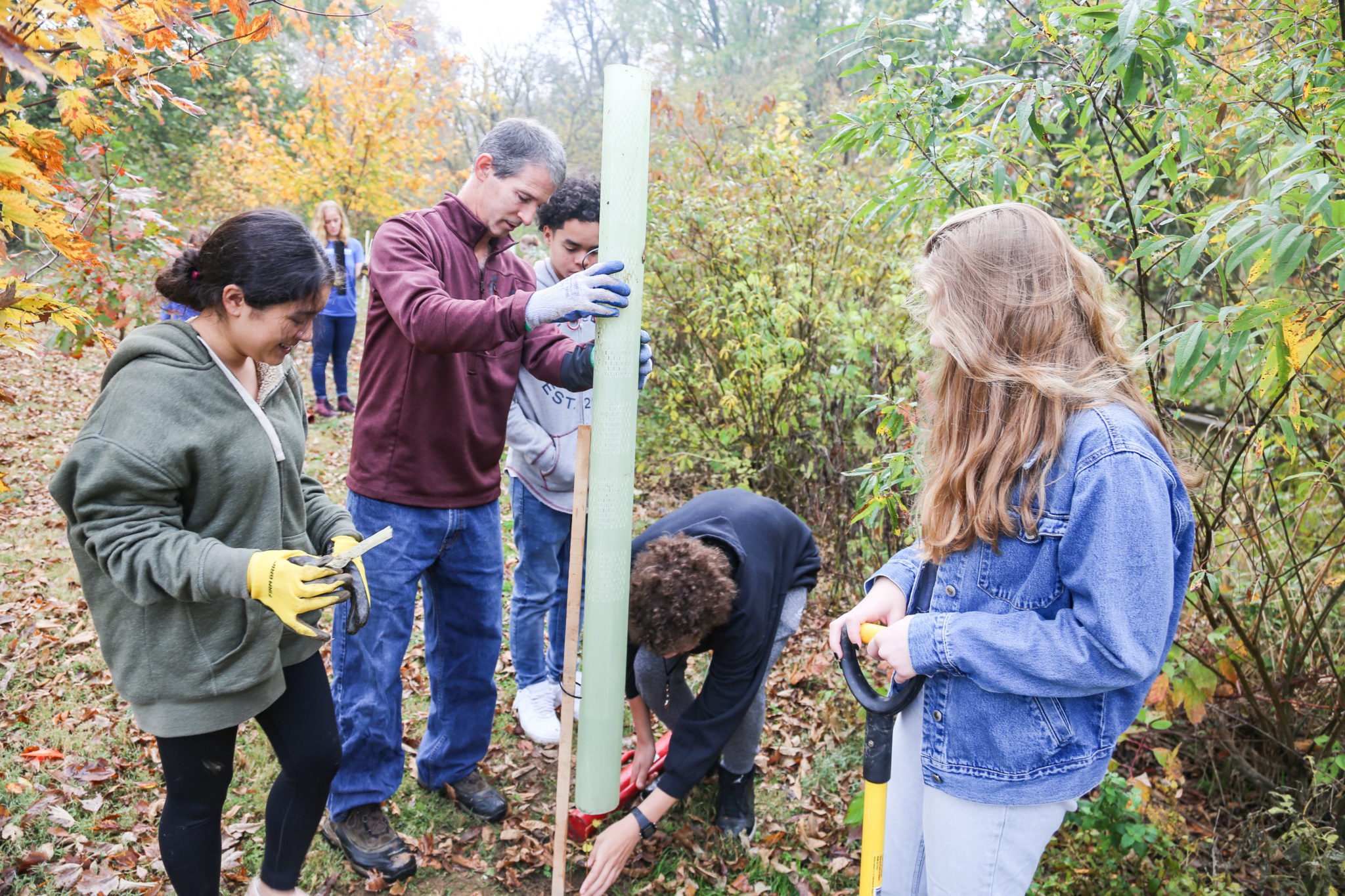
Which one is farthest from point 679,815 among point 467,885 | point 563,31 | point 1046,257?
point 563,31

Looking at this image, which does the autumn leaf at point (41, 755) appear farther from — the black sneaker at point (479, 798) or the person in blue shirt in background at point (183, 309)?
the person in blue shirt in background at point (183, 309)

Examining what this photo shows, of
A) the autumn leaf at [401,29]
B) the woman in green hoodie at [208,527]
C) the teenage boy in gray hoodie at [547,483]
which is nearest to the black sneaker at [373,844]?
the woman in green hoodie at [208,527]

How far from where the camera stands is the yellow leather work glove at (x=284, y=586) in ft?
5.95

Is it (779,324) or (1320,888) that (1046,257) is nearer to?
(1320,888)

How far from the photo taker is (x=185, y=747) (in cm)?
197

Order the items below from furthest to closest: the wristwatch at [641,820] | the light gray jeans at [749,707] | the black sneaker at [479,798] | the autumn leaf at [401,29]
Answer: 1. the autumn leaf at [401,29]
2. the black sneaker at [479,798]
3. the light gray jeans at [749,707]
4. the wristwatch at [641,820]

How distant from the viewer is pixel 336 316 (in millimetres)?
8109

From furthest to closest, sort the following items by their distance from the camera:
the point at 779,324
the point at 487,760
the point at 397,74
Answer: the point at 397,74, the point at 779,324, the point at 487,760

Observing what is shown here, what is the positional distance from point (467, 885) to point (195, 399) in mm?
1890

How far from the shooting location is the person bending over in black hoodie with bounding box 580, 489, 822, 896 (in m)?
2.31

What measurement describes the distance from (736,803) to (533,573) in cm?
126

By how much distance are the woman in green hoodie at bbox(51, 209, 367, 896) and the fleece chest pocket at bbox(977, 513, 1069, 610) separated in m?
1.42

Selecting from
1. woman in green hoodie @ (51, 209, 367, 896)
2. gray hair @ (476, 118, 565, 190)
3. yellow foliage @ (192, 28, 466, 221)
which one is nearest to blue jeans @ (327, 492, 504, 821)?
woman in green hoodie @ (51, 209, 367, 896)

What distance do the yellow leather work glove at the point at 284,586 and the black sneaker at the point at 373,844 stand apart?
4.05 ft
